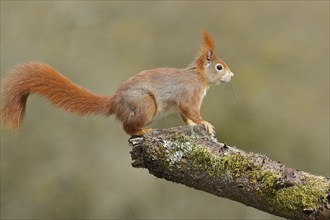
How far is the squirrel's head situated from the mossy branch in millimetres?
594

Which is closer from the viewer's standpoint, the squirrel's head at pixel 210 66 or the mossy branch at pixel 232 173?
the mossy branch at pixel 232 173

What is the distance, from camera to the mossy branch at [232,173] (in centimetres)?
142

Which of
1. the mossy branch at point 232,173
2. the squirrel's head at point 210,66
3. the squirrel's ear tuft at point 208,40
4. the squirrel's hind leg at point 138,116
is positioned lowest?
the mossy branch at point 232,173

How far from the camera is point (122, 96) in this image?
1.97 meters

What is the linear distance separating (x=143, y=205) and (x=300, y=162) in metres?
0.94

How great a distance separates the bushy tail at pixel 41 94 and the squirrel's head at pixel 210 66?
1.17 ft

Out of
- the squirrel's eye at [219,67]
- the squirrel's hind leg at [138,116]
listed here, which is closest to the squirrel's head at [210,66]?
the squirrel's eye at [219,67]

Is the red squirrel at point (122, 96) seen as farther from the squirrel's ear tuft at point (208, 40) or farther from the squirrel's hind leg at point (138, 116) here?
the squirrel's ear tuft at point (208, 40)

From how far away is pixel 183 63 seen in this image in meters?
3.65

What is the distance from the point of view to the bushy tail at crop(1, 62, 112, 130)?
200 cm

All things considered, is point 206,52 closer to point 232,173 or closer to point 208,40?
Answer: point 208,40

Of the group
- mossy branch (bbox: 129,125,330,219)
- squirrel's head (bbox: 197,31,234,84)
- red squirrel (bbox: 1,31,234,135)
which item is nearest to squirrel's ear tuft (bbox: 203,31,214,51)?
squirrel's head (bbox: 197,31,234,84)

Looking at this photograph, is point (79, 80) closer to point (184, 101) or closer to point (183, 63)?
point (183, 63)

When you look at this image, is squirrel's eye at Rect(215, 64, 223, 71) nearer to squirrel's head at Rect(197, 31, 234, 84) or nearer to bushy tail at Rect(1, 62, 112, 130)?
squirrel's head at Rect(197, 31, 234, 84)
